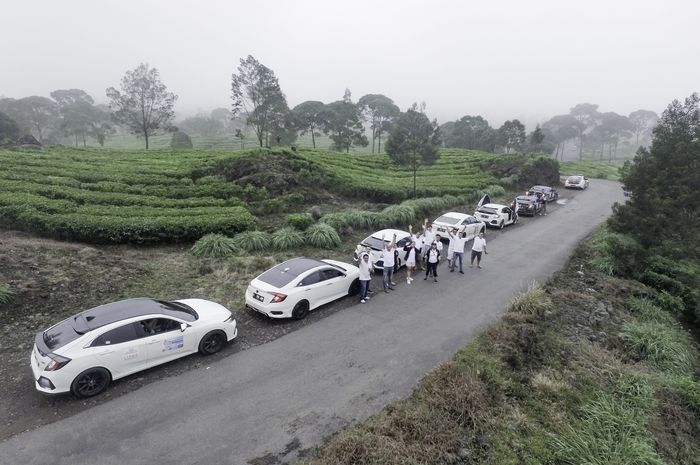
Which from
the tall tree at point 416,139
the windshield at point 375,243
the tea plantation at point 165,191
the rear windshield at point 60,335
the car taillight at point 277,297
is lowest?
the car taillight at point 277,297

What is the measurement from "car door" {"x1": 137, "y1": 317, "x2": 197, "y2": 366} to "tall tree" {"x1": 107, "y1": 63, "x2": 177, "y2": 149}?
4385 cm

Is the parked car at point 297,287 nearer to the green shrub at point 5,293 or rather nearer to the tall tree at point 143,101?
the green shrub at point 5,293

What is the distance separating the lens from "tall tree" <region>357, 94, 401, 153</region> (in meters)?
72.2

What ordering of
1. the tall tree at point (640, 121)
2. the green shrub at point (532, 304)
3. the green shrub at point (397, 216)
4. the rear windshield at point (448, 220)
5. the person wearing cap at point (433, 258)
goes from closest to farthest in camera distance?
the green shrub at point (532, 304) < the person wearing cap at point (433, 258) < the rear windshield at point (448, 220) < the green shrub at point (397, 216) < the tall tree at point (640, 121)

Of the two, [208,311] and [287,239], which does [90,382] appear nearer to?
[208,311]

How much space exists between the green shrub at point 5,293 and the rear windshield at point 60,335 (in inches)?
144

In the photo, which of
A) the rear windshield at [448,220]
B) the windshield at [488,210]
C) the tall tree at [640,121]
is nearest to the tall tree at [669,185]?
the windshield at [488,210]

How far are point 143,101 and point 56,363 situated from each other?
48.4 metres

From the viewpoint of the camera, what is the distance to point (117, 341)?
8055 millimetres

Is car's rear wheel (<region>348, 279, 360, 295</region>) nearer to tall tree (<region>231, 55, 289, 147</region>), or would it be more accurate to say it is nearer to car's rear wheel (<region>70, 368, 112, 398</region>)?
car's rear wheel (<region>70, 368, 112, 398</region>)

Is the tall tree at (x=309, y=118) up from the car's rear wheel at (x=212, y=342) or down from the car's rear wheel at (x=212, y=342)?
up

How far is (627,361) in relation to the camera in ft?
34.6

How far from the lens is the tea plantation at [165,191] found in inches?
605

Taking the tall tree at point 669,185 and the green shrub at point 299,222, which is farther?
the green shrub at point 299,222
